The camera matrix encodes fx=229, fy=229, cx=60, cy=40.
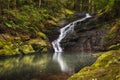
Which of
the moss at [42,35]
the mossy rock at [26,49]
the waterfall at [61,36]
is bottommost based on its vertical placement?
the waterfall at [61,36]

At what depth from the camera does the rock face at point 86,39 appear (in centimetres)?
3903

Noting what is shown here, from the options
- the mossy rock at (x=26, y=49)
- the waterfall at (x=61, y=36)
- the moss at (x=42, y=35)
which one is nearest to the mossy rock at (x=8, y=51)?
the mossy rock at (x=26, y=49)

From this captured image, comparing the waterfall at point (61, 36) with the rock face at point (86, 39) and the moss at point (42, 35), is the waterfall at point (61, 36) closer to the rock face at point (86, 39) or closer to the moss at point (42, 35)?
the rock face at point (86, 39)

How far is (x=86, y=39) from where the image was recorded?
133ft

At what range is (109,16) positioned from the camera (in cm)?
4038

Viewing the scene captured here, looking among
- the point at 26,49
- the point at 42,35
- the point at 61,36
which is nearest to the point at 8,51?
the point at 26,49

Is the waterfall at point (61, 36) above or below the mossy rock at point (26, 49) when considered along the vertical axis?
below

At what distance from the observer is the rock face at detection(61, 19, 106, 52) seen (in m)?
39.0

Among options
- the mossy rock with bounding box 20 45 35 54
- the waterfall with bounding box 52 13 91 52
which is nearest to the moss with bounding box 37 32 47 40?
the waterfall with bounding box 52 13 91 52

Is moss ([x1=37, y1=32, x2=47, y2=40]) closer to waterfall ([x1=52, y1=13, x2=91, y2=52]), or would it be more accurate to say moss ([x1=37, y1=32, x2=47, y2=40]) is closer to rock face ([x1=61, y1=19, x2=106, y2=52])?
waterfall ([x1=52, y1=13, x2=91, y2=52])

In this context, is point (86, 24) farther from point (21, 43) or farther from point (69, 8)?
point (69, 8)

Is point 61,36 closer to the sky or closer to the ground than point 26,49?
closer to the ground

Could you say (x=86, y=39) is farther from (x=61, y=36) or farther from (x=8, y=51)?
(x=8, y=51)

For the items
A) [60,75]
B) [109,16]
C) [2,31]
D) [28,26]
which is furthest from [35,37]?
[60,75]
